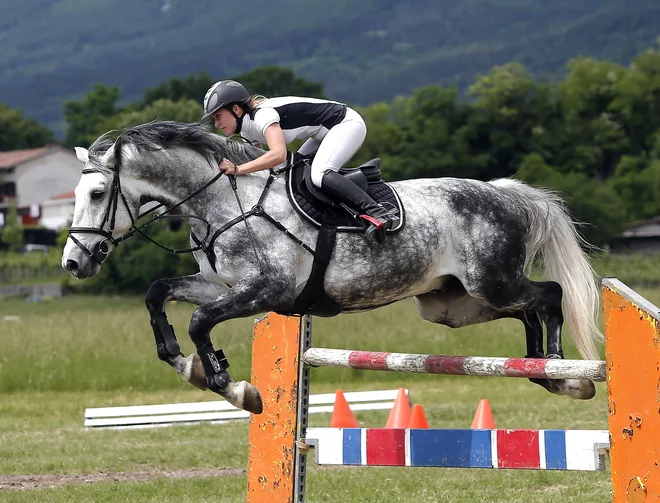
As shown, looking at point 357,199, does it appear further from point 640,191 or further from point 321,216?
point 640,191

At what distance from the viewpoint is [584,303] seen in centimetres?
588

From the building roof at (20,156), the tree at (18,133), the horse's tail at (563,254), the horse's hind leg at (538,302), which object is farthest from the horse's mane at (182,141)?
the tree at (18,133)

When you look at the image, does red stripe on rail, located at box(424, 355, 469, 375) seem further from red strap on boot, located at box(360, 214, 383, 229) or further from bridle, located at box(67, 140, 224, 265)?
bridle, located at box(67, 140, 224, 265)

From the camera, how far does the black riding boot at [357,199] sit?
5297mm

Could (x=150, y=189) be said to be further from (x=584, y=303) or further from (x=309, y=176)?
(x=584, y=303)

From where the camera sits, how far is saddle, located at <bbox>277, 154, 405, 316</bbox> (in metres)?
5.29

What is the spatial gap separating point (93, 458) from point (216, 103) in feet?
13.4

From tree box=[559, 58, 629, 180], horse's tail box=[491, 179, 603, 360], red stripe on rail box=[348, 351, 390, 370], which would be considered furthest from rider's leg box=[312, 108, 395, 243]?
tree box=[559, 58, 629, 180]

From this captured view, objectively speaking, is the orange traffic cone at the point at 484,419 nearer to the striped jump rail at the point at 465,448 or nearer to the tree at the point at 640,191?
the striped jump rail at the point at 465,448

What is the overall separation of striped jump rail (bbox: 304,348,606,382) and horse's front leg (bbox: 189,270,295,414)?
1.66 ft

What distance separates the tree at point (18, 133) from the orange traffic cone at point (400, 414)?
10449 centimetres

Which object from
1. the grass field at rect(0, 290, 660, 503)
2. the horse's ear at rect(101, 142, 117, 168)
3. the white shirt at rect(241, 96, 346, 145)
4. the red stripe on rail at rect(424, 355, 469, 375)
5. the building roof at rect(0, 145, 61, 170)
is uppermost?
the white shirt at rect(241, 96, 346, 145)

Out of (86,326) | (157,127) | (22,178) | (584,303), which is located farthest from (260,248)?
(22,178)

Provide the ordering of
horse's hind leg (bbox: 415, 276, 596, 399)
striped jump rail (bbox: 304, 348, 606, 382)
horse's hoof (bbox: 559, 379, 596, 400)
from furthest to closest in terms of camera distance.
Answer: horse's hind leg (bbox: 415, 276, 596, 399) → horse's hoof (bbox: 559, 379, 596, 400) → striped jump rail (bbox: 304, 348, 606, 382)
